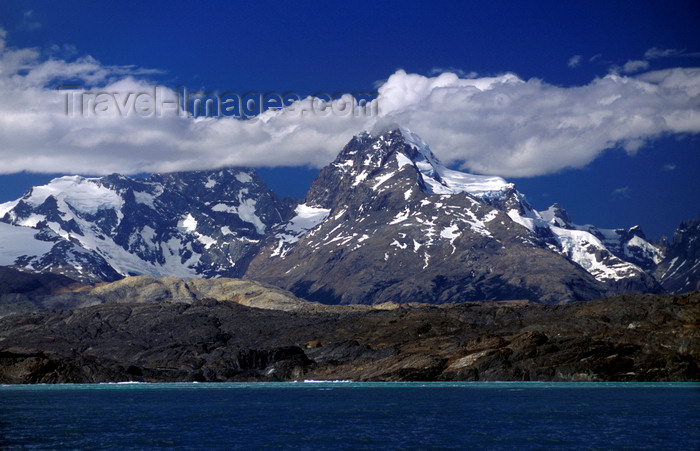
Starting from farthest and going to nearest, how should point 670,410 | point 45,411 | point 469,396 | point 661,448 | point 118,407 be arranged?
point 469,396
point 118,407
point 45,411
point 670,410
point 661,448

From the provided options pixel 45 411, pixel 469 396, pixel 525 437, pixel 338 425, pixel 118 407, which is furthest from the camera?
pixel 469 396

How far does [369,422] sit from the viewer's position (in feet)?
468

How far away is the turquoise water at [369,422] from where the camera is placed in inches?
4584

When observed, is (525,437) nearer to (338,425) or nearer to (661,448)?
(661,448)

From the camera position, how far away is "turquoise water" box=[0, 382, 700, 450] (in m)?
116

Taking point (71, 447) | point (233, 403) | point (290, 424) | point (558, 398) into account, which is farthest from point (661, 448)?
point (233, 403)

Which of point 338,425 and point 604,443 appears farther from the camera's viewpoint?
point 338,425

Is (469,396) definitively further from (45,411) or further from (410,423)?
(45,411)

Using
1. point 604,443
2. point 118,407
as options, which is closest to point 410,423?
point 604,443

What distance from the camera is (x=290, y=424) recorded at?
462 feet

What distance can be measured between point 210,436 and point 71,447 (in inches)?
721

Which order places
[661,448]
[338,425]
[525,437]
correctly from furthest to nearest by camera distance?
[338,425] < [525,437] < [661,448]

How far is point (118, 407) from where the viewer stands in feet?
593

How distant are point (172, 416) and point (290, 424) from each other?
87.8ft
